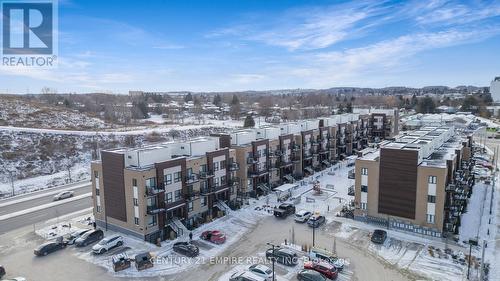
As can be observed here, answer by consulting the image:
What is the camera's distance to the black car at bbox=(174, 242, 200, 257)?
30.4 m

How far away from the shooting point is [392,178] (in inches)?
1420

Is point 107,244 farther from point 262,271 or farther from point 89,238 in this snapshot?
point 262,271

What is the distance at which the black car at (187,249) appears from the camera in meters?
30.4

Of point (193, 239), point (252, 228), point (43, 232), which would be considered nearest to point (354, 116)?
point (252, 228)

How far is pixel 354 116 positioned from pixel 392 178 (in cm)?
4186

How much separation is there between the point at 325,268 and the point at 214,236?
1151cm

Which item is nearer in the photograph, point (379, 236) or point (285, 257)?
point (285, 257)

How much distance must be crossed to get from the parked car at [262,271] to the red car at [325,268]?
333 cm

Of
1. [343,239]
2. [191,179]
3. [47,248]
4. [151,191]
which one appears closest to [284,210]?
[343,239]

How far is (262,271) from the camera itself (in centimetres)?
2681

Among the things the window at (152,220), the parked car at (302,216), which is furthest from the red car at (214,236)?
the parked car at (302,216)

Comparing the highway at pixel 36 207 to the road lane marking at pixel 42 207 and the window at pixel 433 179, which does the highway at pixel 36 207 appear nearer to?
the road lane marking at pixel 42 207

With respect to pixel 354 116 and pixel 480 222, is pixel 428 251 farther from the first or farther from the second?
pixel 354 116

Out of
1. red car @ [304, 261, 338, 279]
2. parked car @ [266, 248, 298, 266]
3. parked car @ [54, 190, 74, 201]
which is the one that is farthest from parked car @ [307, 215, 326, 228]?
parked car @ [54, 190, 74, 201]
